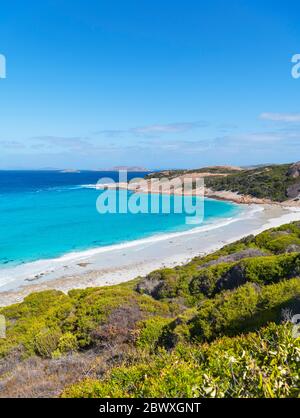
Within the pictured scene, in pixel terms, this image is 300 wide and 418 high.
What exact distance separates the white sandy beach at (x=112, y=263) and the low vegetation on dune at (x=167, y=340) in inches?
318

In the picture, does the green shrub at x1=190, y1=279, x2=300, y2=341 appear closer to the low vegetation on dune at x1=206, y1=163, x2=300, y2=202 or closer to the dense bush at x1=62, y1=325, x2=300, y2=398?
the dense bush at x1=62, y1=325, x2=300, y2=398

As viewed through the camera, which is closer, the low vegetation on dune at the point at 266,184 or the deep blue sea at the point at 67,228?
the deep blue sea at the point at 67,228

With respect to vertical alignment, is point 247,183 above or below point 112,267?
above

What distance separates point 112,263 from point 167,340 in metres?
18.7

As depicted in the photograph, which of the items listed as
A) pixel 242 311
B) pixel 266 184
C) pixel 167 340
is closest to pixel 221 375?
pixel 242 311

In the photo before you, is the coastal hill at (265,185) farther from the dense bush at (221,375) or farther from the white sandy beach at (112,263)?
the dense bush at (221,375)

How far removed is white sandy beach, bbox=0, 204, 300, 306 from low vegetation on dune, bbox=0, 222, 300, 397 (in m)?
8.09

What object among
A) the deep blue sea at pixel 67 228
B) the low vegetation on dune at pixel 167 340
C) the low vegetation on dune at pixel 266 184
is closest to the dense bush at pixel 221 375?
the low vegetation on dune at pixel 167 340

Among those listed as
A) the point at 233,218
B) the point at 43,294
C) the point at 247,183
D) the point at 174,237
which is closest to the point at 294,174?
the point at 247,183

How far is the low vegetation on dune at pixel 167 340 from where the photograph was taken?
3.74 metres

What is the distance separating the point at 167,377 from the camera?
3986 millimetres

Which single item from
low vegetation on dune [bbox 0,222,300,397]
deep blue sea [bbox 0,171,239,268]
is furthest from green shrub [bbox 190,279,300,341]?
deep blue sea [bbox 0,171,239,268]
